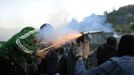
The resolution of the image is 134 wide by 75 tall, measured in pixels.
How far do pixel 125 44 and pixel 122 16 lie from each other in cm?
784

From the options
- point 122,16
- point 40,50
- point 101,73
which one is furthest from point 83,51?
point 122,16

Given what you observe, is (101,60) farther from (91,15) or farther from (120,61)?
(120,61)

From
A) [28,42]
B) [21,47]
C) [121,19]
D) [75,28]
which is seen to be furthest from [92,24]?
[121,19]

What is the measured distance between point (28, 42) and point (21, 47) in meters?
0.17

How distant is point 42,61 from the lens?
10336mm

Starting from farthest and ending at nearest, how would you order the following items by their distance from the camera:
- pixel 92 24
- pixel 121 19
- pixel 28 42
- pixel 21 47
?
pixel 121 19
pixel 92 24
pixel 28 42
pixel 21 47

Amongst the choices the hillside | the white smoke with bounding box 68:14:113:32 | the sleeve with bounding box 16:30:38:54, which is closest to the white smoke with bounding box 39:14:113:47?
the white smoke with bounding box 68:14:113:32

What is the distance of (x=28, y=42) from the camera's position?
22.1ft

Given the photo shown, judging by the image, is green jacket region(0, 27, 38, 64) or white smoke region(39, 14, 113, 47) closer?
green jacket region(0, 27, 38, 64)

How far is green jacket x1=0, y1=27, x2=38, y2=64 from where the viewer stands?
262 inches

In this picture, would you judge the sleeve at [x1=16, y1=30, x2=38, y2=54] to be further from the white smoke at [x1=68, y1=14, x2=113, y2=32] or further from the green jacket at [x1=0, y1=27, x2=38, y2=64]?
the white smoke at [x1=68, y1=14, x2=113, y2=32]

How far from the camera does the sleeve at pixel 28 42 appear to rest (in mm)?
6642

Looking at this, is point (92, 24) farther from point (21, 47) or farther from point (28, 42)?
point (21, 47)

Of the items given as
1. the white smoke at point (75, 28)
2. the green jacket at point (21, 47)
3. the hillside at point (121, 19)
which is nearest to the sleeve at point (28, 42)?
the green jacket at point (21, 47)
